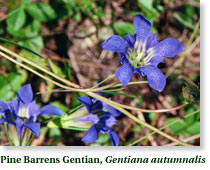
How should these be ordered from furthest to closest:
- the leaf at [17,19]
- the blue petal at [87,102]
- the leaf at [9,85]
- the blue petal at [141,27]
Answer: the leaf at [17,19]
the leaf at [9,85]
the blue petal at [87,102]
the blue petal at [141,27]

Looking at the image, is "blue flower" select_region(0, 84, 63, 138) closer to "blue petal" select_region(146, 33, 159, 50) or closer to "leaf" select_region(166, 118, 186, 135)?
"blue petal" select_region(146, 33, 159, 50)

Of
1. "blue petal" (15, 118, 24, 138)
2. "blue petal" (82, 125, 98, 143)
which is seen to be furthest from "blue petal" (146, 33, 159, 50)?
"blue petal" (15, 118, 24, 138)

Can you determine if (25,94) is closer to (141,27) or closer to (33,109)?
(33,109)

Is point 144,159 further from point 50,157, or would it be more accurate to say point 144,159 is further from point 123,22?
point 123,22

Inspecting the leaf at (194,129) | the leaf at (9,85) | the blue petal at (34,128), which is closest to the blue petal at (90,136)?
the blue petal at (34,128)

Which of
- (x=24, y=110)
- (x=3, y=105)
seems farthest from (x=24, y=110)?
(x=3, y=105)

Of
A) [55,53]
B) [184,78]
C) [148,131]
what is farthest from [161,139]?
[55,53]

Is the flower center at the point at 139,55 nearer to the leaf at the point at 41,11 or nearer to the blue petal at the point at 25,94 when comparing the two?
the blue petal at the point at 25,94
